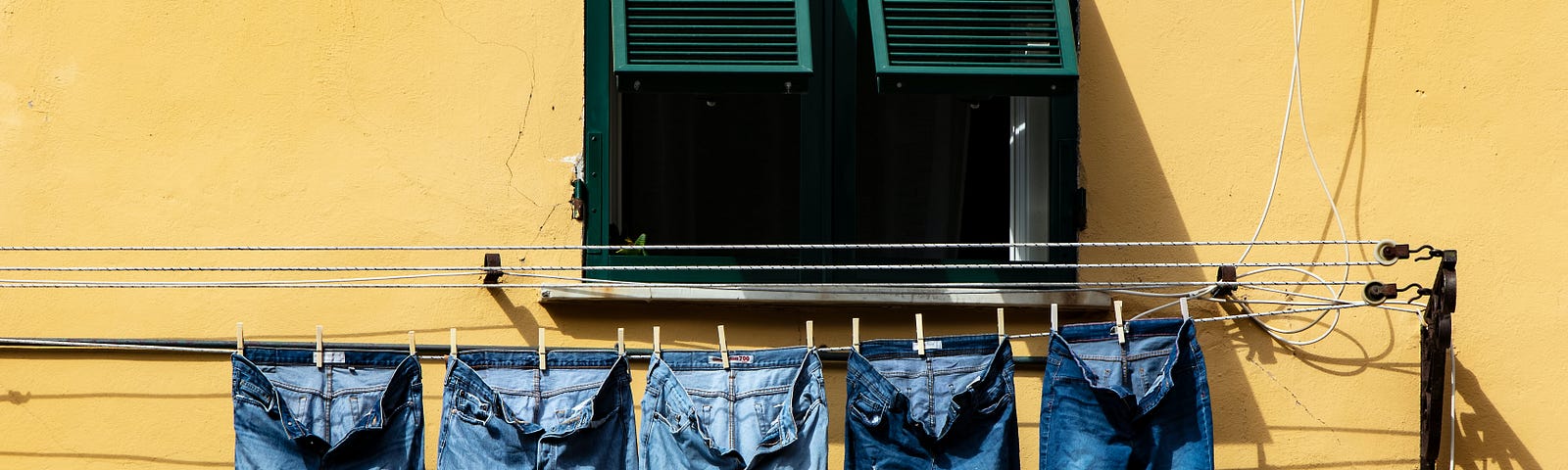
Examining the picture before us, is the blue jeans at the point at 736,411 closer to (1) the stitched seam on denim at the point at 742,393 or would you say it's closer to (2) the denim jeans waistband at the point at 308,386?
(1) the stitched seam on denim at the point at 742,393

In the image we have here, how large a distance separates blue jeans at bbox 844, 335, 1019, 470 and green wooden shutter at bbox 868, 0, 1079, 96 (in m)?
0.77

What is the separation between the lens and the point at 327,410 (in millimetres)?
4082

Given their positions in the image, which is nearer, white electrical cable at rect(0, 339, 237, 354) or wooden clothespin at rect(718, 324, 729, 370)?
wooden clothespin at rect(718, 324, 729, 370)

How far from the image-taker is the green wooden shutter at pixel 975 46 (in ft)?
14.2

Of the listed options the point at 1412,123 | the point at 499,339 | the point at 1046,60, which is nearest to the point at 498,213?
the point at 499,339

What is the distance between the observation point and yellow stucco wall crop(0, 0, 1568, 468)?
456 cm

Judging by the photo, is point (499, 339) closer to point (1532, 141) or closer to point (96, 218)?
point (96, 218)

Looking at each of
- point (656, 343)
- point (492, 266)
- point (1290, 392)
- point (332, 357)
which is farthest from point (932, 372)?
point (332, 357)

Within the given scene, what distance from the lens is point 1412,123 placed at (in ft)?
15.4

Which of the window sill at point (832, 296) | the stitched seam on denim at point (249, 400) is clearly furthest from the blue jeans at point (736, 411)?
the stitched seam on denim at point (249, 400)

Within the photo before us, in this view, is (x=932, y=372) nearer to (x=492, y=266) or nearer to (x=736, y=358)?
(x=736, y=358)

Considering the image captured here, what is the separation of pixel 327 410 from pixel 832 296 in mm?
1500

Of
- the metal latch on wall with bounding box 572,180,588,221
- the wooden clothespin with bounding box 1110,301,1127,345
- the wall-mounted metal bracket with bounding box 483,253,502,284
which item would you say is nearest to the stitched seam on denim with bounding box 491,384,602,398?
the wall-mounted metal bracket with bounding box 483,253,502,284

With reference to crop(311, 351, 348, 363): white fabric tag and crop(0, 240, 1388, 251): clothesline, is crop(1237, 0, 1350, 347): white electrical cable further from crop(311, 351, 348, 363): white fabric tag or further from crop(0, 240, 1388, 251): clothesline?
crop(311, 351, 348, 363): white fabric tag
